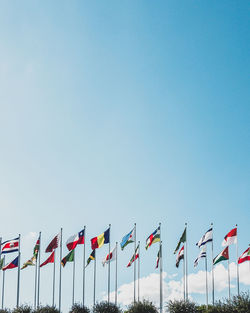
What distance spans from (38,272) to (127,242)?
39.5 ft

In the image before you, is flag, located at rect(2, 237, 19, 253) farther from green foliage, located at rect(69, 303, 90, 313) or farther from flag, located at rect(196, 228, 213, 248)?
flag, located at rect(196, 228, 213, 248)

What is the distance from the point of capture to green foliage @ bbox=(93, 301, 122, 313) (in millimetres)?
55375

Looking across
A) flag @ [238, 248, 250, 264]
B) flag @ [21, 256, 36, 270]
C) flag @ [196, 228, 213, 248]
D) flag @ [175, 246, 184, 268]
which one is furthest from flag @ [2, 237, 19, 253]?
flag @ [238, 248, 250, 264]

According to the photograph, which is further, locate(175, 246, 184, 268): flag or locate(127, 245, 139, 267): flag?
A: locate(127, 245, 139, 267): flag

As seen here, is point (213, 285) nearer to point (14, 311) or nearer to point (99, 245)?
point (99, 245)

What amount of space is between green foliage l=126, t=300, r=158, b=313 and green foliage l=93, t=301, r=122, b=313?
1.63 m

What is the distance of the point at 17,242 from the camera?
5197 cm

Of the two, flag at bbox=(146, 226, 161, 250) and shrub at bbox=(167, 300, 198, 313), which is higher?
flag at bbox=(146, 226, 161, 250)

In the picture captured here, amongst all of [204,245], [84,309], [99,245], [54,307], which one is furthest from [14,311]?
[204,245]

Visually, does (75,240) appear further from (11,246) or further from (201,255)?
(201,255)

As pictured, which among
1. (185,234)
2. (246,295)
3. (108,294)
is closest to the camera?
(246,295)

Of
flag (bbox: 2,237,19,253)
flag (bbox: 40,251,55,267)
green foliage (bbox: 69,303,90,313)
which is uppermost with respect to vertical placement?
flag (bbox: 2,237,19,253)

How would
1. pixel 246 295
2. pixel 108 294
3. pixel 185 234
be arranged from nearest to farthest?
1. pixel 246 295
2. pixel 185 234
3. pixel 108 294

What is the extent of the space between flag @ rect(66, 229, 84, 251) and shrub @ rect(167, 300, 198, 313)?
12.4 metres
